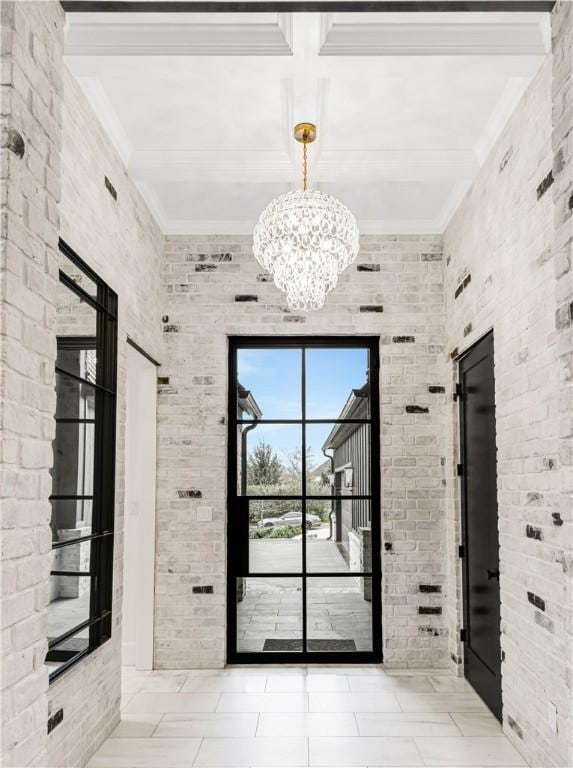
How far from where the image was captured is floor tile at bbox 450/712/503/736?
3.58 meters

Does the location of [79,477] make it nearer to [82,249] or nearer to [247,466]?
[82,249]

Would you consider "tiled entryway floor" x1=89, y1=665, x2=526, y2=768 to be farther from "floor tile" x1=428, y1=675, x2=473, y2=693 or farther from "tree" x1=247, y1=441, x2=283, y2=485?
"tree" x1=247, y1=441, x2=283, y2=485

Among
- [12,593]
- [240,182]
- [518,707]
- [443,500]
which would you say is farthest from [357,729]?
[240,182]

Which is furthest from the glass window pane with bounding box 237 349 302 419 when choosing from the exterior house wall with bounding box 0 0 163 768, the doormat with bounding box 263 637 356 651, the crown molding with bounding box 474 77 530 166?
the exterior house wall with bounding box 0 0 163 768

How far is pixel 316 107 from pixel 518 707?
9.81ft

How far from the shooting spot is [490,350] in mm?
3912

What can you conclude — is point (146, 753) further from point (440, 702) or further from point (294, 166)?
point (294, 166)

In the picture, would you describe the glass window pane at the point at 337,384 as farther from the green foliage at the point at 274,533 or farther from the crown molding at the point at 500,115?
the crown molding at the point at 500,115

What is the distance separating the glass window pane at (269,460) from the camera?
503 centimetres

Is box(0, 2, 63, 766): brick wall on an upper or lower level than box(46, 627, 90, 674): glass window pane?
upper

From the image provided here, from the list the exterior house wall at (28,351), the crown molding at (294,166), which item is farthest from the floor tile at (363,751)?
the crown molding at (294,166)

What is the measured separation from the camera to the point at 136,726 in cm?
370

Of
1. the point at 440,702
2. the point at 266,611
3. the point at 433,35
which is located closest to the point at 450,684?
the point at 440,702

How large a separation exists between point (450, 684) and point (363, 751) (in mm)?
1231
